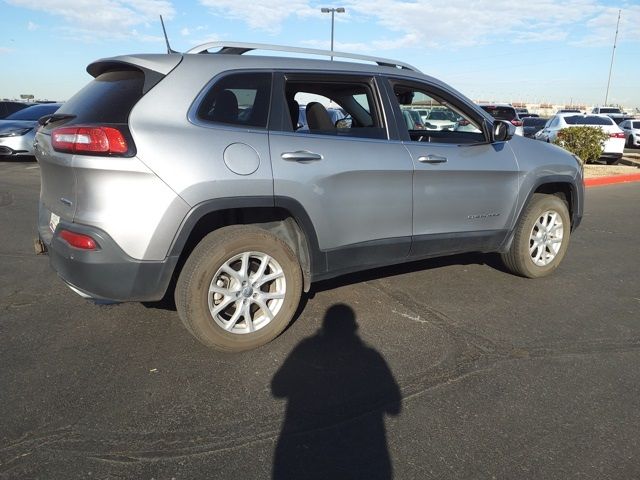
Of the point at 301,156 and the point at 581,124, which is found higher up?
the point at 301,156

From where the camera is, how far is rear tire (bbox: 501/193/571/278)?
4.75 metres

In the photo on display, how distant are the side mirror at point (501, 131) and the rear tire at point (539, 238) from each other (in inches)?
29.4

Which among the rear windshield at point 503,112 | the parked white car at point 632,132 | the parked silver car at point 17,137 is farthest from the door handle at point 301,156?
the parked white car at point 632,132

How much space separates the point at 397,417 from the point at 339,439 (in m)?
0.36

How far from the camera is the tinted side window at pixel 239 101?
317 centimetres

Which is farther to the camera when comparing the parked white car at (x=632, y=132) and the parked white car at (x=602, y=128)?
the parked white car at (x=632, y=132)

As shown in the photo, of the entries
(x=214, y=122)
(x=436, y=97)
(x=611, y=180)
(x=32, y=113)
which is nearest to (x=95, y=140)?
(x=214, y=122)

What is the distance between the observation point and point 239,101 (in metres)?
3.31

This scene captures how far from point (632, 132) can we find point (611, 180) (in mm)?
14553

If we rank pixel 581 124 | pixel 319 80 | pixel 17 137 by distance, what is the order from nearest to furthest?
pixel 319 80
pixel 17 137
pixel 581 124

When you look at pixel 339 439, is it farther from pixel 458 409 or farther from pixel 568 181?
pixel 568 181

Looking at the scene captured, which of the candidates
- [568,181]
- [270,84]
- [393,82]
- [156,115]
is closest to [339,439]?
[156,115]

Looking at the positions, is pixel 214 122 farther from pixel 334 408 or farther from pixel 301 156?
pixel 334 408

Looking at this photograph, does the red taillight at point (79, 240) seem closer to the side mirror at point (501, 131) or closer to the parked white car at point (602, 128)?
the side mirror at point (501, 131)
